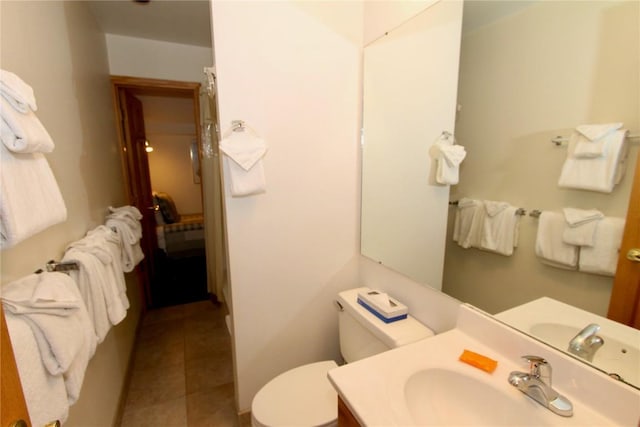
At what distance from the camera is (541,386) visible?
738 millimetres

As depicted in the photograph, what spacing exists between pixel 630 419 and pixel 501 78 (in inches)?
39.3

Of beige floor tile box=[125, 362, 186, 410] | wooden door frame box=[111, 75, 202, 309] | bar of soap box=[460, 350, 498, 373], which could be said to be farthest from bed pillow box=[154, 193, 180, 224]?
bar of soap box=[460, 350, 498, 373]

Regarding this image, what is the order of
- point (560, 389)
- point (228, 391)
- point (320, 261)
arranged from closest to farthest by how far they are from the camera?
1. point (560, 389)
2. point (320, 261)
3. point (228, 391)

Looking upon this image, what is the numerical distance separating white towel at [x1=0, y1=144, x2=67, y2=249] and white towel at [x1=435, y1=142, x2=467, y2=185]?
52.5 inches

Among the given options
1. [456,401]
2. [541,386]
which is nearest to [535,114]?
[541,386]

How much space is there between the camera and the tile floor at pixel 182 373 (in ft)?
5.68

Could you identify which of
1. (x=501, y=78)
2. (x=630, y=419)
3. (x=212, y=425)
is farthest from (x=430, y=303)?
(x=212, y=425)

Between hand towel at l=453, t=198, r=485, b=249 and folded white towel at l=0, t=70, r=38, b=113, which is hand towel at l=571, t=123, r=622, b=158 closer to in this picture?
hand towel at l=453, t=198, r=485, b=249

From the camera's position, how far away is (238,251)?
1.46 meters

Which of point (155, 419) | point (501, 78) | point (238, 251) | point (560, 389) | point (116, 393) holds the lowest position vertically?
point (155, 419)

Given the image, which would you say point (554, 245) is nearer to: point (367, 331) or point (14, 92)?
point (367, 331)

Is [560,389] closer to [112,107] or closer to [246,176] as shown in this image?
[246,176]

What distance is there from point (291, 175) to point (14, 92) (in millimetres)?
1021

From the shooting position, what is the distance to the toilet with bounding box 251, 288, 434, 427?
3.77ft
